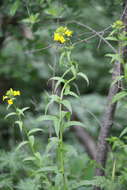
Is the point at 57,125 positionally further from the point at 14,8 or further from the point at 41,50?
the point at 41,50

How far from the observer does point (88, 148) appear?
454 cm

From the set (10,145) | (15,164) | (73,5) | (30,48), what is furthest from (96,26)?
(10,145)

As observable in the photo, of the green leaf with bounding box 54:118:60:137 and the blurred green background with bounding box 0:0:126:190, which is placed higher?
the blurred green background with bounding box 0:0:126:190

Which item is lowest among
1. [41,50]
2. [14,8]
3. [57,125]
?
[57,125]

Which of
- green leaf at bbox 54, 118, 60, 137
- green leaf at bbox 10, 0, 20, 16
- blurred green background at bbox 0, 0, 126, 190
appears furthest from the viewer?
blurred green background at bbox 0, 0, 126, 190

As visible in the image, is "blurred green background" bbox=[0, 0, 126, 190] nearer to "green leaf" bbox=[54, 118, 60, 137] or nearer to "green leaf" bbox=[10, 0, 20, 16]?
"green leaf" bbox=[10, 0, 20, 16]

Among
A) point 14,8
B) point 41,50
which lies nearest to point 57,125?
point 14,8

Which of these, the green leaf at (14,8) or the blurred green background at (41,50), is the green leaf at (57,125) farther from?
the green leaf at (14,8)

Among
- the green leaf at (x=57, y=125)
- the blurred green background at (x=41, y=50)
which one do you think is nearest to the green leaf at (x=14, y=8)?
the blurred green background at (x=41, y=50)

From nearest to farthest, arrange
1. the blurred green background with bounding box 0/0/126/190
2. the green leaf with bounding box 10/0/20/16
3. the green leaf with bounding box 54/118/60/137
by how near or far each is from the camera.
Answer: the green leaf with bounding box 54/118/60/137 → the green leaf with bounding box 10/0/20/16 → the blurred green background with bounding box 0/0/126/190

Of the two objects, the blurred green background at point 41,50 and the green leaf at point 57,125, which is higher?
the blurred green background at point 41,50

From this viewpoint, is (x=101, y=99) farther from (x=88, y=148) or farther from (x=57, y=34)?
(x=57, y=34)

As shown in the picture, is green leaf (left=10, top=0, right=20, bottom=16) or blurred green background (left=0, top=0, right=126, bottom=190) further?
blurred green background (left=0, top=0, right=126, bottom=190)

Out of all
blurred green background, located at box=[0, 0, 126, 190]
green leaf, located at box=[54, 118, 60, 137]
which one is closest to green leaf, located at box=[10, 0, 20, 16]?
blurred green background, located at box=[0, 0, 126, 190]
